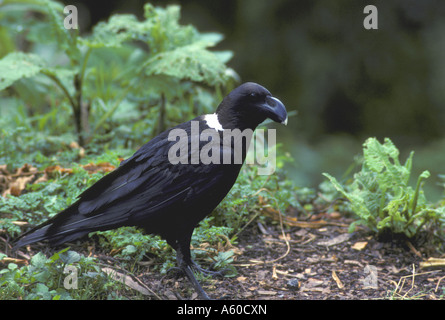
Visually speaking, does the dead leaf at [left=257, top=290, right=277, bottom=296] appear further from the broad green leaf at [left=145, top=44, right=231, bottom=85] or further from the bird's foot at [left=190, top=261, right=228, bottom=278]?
the broad green leaf at [left=145, top=44, right=231, bottom=85]

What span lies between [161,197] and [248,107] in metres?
0.71

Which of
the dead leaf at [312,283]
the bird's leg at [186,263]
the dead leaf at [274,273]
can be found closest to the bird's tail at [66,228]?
the bird's leg at [186,263]

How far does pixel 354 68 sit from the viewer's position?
6.14 metres

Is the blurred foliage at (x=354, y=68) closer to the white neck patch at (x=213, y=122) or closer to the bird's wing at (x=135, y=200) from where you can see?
the white neck patch at (x=213, y=122)

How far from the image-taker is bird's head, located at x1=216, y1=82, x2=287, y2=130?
2.88 meters

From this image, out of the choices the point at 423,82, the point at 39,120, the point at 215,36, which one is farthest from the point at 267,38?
the point at 39,120

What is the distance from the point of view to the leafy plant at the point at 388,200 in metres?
3.17

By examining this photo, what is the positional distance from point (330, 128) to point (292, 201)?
2692 millimetres

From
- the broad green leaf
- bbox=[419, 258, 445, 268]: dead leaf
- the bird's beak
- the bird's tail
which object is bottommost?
bbox=[419, 258, 445, 268]: dead leaf

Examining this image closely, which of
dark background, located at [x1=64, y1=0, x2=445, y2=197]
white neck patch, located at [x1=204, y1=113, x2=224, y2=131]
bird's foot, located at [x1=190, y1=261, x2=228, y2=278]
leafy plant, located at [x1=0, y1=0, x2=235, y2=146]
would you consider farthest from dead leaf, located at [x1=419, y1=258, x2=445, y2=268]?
dark background, located at [x1=64, y1=0, x2=445, y2=197]

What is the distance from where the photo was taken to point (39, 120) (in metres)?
4.81

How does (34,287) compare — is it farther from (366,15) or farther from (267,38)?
(366,15)

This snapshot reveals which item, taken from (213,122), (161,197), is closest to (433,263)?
(213,122)
